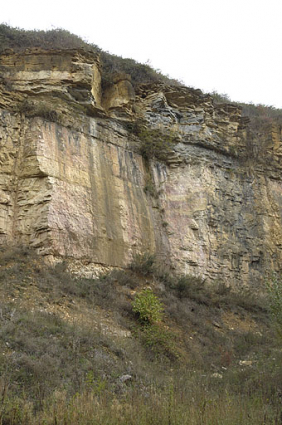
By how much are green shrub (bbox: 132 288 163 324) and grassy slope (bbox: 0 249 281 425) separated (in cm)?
21

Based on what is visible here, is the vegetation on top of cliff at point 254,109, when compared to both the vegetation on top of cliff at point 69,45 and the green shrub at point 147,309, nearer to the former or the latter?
the vegetation on top of cliff at point 69,45

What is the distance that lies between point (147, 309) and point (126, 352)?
2.28m

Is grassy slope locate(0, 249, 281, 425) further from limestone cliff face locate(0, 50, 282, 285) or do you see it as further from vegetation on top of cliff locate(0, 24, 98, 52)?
vegetation on top of cliff locate(0, 24, 98, 52)

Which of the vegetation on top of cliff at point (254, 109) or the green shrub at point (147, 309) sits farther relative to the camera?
the vegetation on top of cliff at point (254, 109)

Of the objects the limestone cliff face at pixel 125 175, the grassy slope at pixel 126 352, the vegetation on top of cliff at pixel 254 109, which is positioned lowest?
the grassy slope at pixel 126 352

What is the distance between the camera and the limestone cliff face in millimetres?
12095

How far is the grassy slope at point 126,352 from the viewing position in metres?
4.99

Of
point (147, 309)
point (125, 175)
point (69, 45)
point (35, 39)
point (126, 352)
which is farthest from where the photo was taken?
point (69, 45)

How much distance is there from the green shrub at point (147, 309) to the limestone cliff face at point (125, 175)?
2035 millimetres

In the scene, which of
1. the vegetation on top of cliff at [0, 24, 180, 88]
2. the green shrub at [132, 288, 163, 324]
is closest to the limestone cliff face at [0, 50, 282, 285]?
the vegetation on top of cliff at [0, 24, 180, 88]

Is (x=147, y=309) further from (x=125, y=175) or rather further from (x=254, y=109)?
(x=254, y=109)

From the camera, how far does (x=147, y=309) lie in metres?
10.6

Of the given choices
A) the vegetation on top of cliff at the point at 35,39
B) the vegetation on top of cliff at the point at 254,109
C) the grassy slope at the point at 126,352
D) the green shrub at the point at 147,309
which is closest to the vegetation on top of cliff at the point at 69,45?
the vegetation on top of cliff at the point at 35,39

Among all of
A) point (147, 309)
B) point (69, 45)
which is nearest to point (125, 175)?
point (147, 309)
